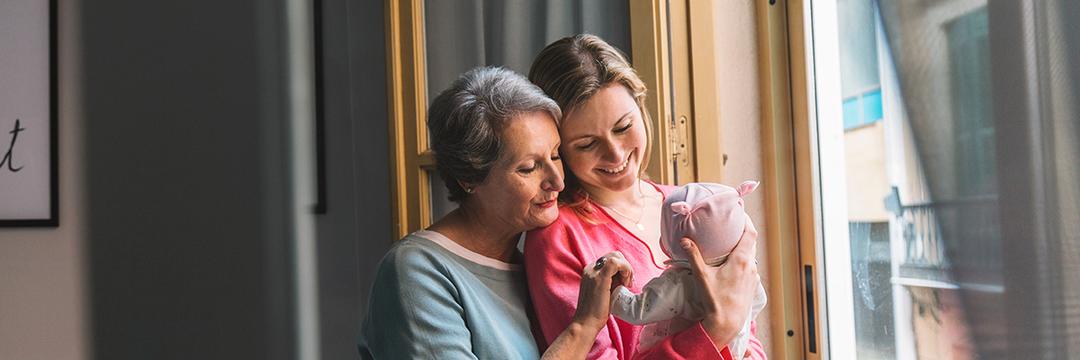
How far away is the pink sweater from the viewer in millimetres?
1225

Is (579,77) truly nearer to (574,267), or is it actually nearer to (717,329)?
(574,267)

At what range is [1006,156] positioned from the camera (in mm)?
1381

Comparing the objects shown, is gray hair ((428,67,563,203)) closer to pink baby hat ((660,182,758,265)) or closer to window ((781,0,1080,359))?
pink baby hat ((660,182,758,265))

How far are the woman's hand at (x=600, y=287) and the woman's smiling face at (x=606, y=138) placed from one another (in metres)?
0.14

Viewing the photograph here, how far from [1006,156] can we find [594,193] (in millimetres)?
620

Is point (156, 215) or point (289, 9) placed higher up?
point (289, 9)

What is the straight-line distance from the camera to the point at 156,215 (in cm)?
221

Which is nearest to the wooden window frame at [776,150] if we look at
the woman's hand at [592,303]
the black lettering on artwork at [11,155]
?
the woman's hand at [592,303]

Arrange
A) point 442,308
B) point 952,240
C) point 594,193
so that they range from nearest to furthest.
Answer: point 442,308 < point 594,193 < point 952,240

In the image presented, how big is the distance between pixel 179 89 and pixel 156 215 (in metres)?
0.30

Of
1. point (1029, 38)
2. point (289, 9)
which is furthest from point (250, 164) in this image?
point (1029, 38)

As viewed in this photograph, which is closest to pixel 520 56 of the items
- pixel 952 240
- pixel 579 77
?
pixel 579 77

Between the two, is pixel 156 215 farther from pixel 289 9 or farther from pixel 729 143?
pixel 729 143

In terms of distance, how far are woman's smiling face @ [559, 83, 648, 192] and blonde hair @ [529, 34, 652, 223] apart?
0.04 ft
